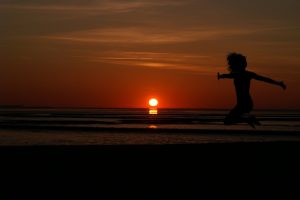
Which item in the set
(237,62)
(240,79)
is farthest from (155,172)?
(237,62)

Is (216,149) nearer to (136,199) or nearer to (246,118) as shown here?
(246,118)

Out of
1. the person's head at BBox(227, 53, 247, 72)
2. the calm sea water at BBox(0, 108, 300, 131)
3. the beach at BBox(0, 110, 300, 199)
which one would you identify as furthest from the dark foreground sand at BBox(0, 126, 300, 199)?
the calm sea water at BBox(0, 108, 300, 131)

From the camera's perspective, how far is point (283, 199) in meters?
6.54

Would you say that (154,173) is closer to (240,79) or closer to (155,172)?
(155,172)

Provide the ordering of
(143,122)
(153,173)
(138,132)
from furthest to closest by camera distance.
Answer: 1. (143,122)
2. (138,132)
3. (153,173)

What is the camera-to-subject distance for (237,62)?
11914mm

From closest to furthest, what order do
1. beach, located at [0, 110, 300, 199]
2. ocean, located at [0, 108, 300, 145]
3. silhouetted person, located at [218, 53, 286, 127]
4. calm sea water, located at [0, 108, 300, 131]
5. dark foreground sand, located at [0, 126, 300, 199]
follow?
dark foreground sand, located at [0, 126, 300, 199], beach, located at [0, 110, 300, 199], silhouetted person, located at [218, 53, 286, 127], ocean, located at [0, 108, 300, 145], calm sea water, located at [0, 108, 300, 131]

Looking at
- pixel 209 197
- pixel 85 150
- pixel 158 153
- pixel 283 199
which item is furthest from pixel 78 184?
pixel 85 150

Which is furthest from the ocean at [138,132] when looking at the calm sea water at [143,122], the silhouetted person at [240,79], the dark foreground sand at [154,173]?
the dark foreground sand at [154,173]

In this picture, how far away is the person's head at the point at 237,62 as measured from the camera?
11.9 meters

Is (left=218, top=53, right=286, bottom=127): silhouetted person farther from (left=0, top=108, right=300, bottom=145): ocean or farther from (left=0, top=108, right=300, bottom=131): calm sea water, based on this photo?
(left=0, top=108, right=300, bottom=131): calm sea water

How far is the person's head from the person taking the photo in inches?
468

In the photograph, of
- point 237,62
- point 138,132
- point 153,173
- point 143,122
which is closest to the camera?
point 153,173

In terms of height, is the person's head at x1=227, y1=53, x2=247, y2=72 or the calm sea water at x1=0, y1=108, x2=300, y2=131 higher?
the calm sea water at x1=0, y1=108, x2=300, y2=131
